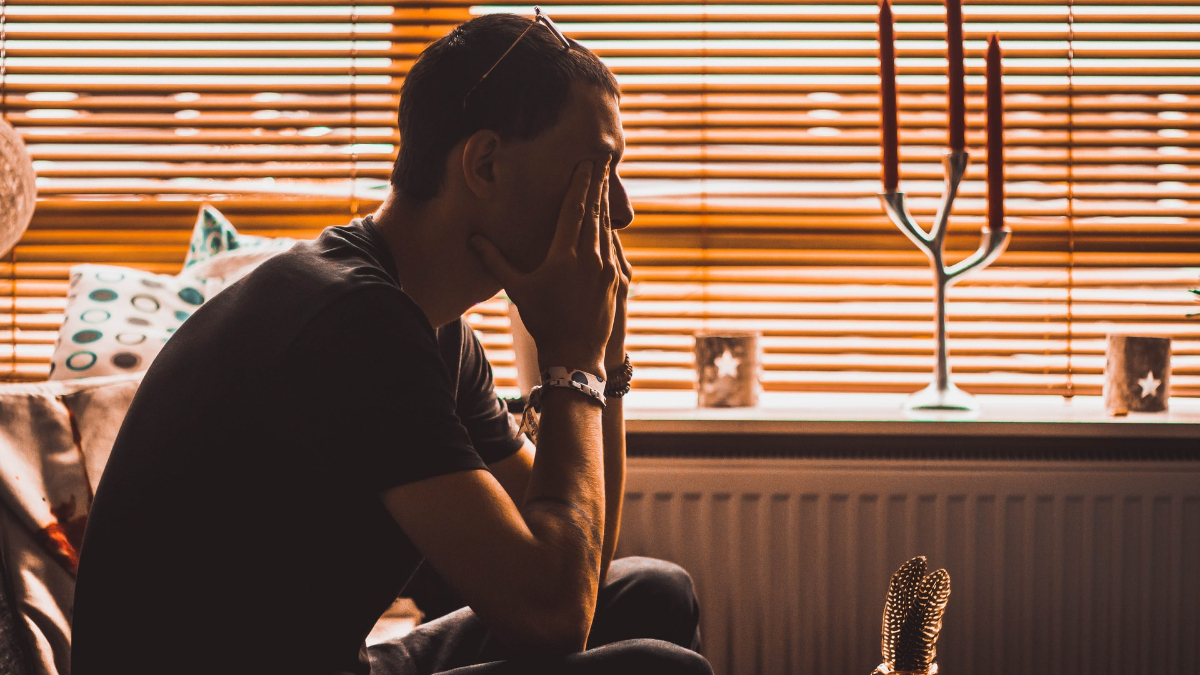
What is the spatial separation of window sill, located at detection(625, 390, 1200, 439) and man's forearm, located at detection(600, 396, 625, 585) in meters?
0.50

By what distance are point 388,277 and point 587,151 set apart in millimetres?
237

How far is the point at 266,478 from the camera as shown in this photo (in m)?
0.74

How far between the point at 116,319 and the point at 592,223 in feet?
3.01

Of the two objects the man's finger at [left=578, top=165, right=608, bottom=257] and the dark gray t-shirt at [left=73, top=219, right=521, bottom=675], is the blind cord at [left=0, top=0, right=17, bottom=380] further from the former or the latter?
the man's finger at [left=578, top=165, right=608, bottom=257]

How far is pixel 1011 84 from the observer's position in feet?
5.68

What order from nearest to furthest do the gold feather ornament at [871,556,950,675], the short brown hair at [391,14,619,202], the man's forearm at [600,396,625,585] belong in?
the short brown hair at [391,14,619,202], the gold feather ornament at [871,556,950,675], the man's forearm at [600,396,625,585]

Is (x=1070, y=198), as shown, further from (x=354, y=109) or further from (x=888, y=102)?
(x=354, y=109)

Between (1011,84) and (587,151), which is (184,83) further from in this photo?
(1011,84)

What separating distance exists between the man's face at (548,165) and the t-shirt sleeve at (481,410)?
0.76 ft

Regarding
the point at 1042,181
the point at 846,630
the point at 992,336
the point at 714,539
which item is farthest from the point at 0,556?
the point at 1042,181

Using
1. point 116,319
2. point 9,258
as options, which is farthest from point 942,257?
point 9,258

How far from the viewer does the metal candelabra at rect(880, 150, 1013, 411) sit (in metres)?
1.50

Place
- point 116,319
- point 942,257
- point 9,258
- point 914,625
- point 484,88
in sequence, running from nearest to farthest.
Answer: point 484,88, point 914,625, point 116,319, point 942,257, point 9,258

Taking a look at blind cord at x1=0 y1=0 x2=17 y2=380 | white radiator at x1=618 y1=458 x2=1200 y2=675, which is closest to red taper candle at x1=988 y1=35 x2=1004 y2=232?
white radiator at x1=618 y1=458 x2=1200 y2=675
